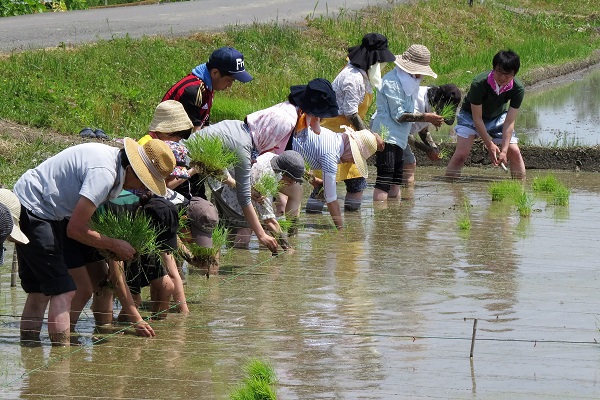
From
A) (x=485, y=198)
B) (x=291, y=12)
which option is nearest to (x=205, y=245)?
(x=485, y=198)

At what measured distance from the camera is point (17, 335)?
274 inches

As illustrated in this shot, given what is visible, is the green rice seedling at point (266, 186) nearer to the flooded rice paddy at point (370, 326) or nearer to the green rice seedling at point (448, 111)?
the flooded rice paddy at point (370, 326)

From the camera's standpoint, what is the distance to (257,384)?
5.51m

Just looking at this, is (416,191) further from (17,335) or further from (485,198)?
(17,335)

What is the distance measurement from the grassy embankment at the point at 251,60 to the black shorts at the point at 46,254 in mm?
4281

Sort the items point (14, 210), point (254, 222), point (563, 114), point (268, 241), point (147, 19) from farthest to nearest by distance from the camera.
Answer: point (147, 19), point (563, 114), point (268, 241), point (254, 222), point (14, 210)

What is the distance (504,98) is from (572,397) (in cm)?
719

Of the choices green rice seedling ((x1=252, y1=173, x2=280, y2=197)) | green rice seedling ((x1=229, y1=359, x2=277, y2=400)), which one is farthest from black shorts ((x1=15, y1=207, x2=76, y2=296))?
green rice seedling ((x1=252, y1=173, x2=280, y2=197))

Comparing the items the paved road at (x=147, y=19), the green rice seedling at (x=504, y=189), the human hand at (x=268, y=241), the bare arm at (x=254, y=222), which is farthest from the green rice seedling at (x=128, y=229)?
the paved road at (x=147, y=19)

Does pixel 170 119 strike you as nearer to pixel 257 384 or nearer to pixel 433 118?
pixel 257 384

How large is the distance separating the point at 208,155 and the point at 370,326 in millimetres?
1665

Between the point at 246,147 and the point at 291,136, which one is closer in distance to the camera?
the point at 246,147

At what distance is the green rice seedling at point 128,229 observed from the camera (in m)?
6.68

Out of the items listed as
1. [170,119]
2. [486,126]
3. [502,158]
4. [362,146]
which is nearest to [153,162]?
[170,119]
